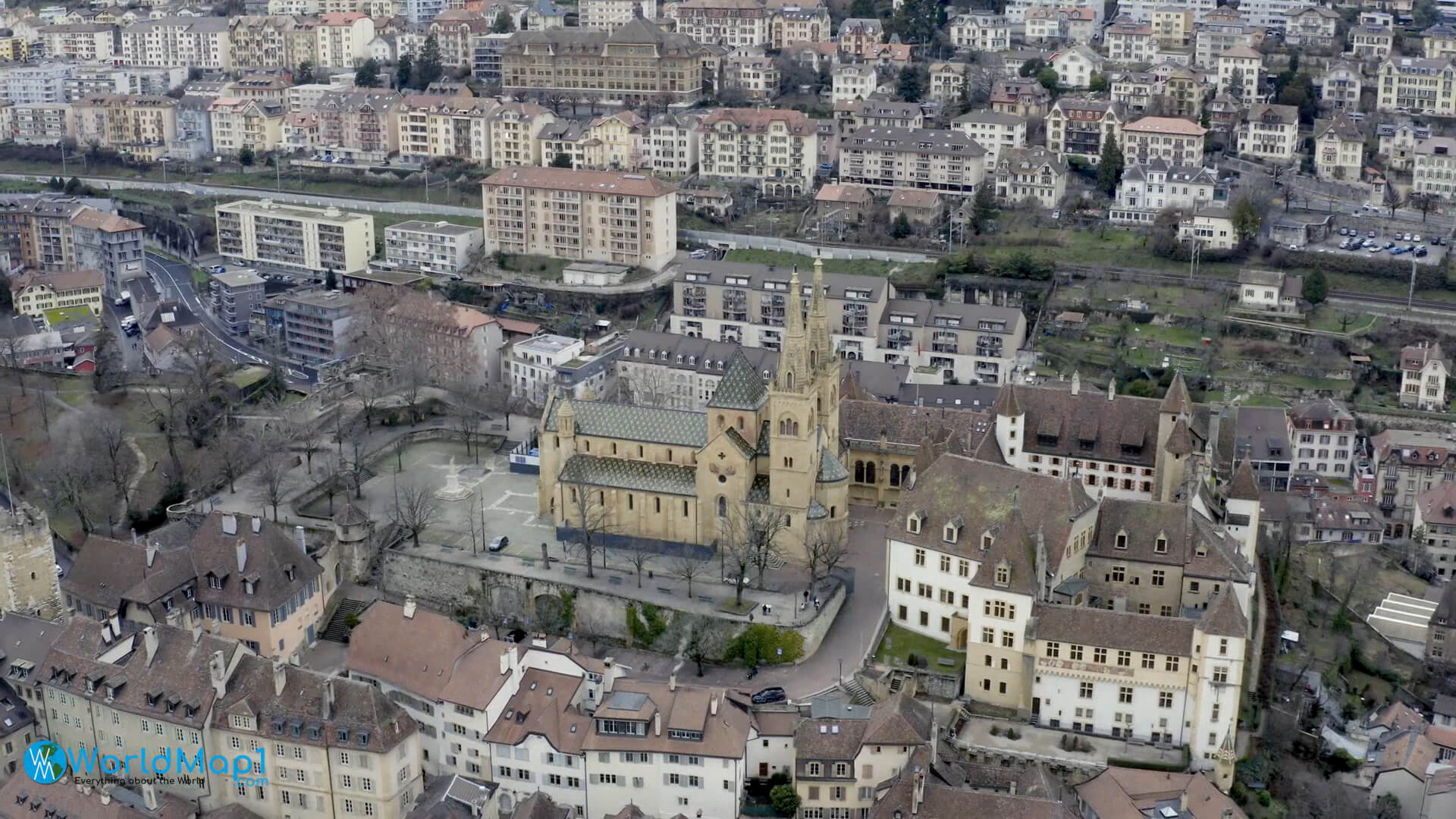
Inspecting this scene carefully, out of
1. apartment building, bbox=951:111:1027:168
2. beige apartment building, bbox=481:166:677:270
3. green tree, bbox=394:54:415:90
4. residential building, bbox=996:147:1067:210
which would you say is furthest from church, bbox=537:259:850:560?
green tree, bbox=394:54:415:90

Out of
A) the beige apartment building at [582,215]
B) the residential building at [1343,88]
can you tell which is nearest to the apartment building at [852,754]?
the beige apartment building at [582,215]

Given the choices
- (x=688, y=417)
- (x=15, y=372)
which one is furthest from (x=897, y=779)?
(x=15, y=372)

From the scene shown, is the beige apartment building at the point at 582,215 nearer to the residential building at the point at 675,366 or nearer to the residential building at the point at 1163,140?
the residential building at the point at 675,366

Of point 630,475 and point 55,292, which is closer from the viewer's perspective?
point 630,475

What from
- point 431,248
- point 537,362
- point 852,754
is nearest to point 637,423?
point 852,754

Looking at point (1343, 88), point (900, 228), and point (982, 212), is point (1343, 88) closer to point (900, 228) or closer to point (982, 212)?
point (982, 212)

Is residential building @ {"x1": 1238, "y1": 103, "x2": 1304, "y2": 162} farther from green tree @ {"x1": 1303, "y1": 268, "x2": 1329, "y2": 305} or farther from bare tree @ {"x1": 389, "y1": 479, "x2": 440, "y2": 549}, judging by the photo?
bare tree @ {"x1": 389, "y1": 479, "x2": 440, "y2": 549}
